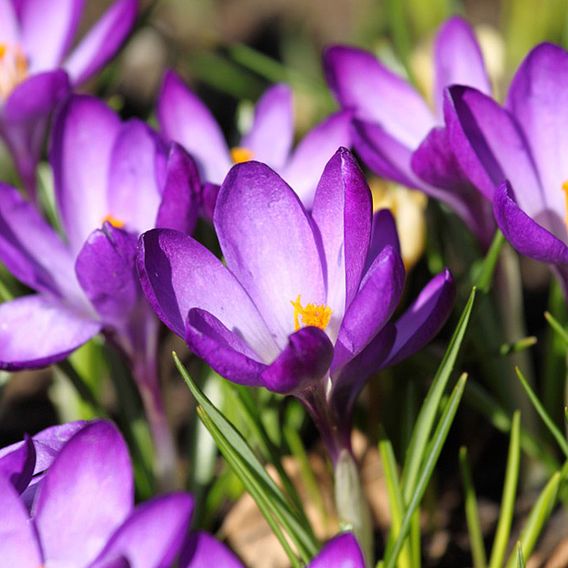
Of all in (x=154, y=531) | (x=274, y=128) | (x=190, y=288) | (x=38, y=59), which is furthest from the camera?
(x=38, y=59)

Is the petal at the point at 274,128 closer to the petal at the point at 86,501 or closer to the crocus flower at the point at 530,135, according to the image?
the crocus flower at the point at 530,135

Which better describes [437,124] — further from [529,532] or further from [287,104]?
[529,532]

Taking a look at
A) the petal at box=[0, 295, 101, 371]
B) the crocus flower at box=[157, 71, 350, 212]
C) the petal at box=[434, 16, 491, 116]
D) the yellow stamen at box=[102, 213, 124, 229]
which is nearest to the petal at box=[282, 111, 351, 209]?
the crocus flower at box=[157, 71, 350, 212]

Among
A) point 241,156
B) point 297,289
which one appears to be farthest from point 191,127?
point 297,289

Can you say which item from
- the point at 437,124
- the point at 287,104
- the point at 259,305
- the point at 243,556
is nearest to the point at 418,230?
the point at 437,124

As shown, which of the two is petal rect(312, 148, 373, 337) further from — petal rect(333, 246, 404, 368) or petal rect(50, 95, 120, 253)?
petal rect(50, 95, 120, 253)

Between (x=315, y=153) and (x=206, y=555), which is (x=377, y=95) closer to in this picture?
(x=315, y=153)

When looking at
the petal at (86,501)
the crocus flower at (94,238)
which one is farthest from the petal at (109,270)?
the petal at (86,501)
